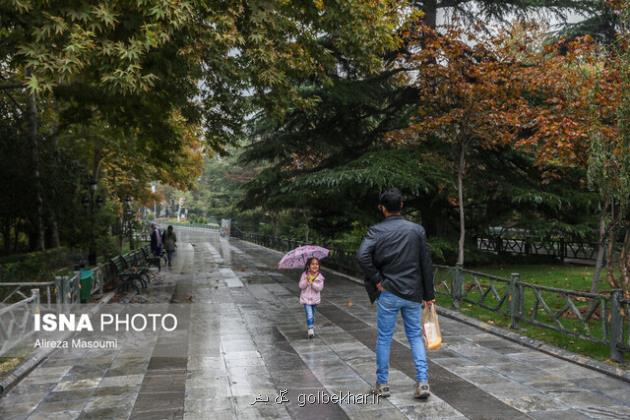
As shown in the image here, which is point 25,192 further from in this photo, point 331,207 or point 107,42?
point 107,42

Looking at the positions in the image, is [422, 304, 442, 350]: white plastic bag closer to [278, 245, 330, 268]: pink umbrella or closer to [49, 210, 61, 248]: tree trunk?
[278, 245, 330, 268]: pink umbrella

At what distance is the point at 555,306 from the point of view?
450 inches

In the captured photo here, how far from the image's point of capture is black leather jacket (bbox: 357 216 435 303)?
18.7ft

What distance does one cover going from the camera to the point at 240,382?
6.79 m

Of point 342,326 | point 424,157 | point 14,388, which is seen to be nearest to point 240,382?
point 14,388

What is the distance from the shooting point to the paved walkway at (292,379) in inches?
227

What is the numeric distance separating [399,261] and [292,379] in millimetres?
2324

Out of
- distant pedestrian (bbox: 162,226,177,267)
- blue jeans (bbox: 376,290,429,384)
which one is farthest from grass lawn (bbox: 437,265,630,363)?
distant pedestrian (bbox: 162,226,177,267)

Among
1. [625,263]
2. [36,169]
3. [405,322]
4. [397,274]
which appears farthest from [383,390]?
[36,169]

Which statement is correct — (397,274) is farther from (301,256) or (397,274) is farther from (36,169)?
(36,169)

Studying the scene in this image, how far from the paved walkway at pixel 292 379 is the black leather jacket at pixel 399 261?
1.26 metres

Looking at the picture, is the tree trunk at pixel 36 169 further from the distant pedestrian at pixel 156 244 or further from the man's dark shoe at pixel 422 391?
the man's dark shoe at pixel 422 391

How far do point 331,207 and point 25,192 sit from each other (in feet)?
34.0

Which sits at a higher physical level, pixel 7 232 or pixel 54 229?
pixel 54 229
